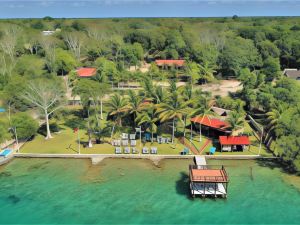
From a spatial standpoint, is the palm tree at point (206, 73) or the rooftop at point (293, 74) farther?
the rooftop at point (293, 74)

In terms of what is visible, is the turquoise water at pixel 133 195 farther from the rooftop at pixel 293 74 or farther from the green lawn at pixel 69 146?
the rooftop at pixel 293 74

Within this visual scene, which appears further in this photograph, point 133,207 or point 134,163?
point 134,163

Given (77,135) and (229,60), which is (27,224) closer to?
(77,135)

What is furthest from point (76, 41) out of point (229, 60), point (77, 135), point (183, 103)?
point (183, 103)

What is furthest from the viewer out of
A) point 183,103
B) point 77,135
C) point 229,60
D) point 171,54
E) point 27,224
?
point 171,54

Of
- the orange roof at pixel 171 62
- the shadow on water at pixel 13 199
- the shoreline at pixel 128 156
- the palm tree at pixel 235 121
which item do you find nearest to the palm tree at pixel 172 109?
the shoreline at pixel 128 156

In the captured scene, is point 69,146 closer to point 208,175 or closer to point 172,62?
point 208,175

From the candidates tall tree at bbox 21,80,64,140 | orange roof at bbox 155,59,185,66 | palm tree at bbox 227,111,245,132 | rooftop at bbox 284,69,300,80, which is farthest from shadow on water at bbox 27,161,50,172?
rooftop at bbox 284,69,300,80
